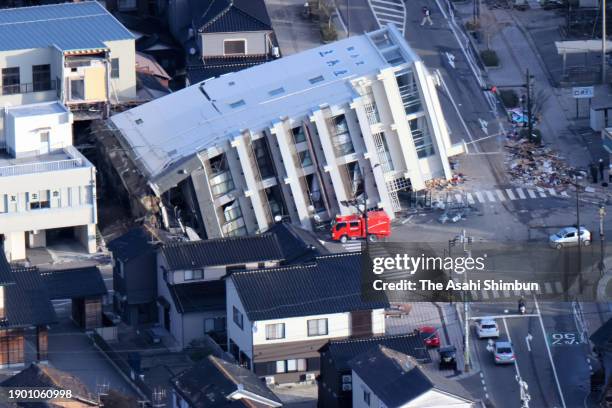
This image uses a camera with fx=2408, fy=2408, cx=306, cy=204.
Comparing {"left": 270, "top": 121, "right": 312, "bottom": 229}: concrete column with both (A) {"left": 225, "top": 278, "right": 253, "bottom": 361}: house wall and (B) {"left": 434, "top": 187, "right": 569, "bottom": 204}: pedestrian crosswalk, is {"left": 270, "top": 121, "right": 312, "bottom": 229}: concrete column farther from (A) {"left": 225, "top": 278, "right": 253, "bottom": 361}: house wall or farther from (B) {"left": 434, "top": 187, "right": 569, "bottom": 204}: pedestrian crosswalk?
(A) {"left": 225, "top": 278, "right": 253, "bottom": 361}: house wall

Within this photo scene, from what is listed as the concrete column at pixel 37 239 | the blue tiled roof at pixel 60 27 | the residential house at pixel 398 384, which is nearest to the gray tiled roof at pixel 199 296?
the residential house at pixel 398 384

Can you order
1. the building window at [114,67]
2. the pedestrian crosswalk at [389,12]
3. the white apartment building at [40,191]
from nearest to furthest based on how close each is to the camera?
the white apartment building at [40,191] → the building window at [114,67] → the pedestrian crosswalk at [389,12]

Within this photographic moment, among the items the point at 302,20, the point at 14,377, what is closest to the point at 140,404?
the point at 14,377

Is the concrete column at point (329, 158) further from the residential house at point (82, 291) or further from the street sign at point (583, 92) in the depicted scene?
the street sign at point (583, 92)

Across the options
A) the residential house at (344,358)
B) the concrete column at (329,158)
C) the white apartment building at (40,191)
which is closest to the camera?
the residential house at (344,358)

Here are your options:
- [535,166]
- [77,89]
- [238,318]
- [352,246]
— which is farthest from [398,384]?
[77,89]

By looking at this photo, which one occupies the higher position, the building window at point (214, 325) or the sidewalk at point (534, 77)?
the sidewalk at point (534, 77)
